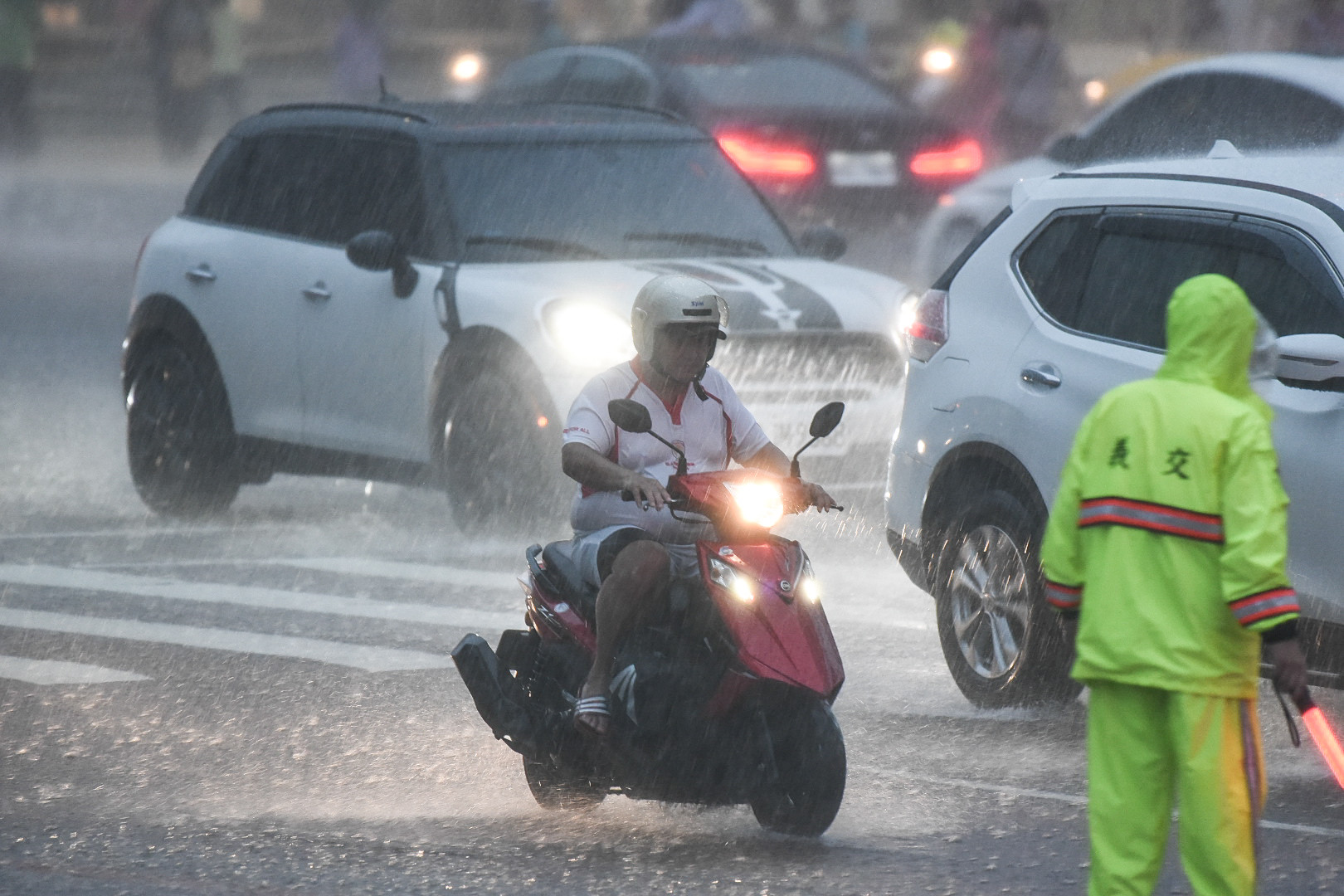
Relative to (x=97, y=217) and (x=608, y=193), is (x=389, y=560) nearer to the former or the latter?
(x=608, y=193)

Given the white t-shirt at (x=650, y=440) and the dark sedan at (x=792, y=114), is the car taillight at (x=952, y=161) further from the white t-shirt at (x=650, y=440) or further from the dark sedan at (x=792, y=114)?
the white t-shirt at (x=650, y=440)

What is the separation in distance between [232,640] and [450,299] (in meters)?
2.54

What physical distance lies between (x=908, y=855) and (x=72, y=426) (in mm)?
9993

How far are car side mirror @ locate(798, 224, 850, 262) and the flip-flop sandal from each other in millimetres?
6121

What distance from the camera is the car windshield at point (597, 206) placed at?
38.4 ft

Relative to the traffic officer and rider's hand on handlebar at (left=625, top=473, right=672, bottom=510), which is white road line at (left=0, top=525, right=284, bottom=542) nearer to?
rider's hand on handlebar at (left=625, top=473, right=672, bottom=510)

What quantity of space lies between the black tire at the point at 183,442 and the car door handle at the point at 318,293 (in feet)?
3.02

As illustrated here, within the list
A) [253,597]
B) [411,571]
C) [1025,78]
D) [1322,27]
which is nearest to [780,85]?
[1322,27]

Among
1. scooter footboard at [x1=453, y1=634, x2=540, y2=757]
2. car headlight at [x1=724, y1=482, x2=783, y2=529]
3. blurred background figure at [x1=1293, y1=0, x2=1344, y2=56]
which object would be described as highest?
blurred background figure at [x1=1293, y1=0, x2=1344, y2=56]

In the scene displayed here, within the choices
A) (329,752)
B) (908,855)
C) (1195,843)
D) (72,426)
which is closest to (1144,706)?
(1195,843)

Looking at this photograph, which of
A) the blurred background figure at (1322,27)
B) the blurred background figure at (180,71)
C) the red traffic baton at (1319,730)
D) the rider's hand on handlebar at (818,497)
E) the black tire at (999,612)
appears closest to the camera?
the red traffic baton at (1319,730)

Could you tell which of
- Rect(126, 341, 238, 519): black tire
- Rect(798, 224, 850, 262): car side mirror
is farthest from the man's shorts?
Rect(126, 341, 238, 519): black tire

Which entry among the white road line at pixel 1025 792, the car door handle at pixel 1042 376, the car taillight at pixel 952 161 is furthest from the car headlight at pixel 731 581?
the car taillight at pixel 952 161

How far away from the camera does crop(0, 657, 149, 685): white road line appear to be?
8.61 meters
